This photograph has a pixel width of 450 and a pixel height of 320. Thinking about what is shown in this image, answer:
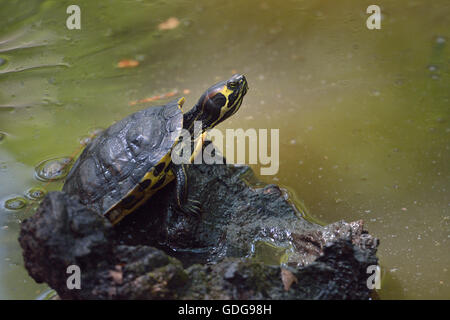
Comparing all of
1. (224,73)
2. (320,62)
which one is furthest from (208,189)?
(320,62)

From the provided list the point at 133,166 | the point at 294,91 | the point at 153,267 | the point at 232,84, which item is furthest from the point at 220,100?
the point at 153,267

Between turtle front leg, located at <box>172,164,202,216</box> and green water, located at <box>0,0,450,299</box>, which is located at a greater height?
green water, located at <box>0,0,450,299</box>

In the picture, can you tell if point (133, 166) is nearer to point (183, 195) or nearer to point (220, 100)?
point (183, 195)

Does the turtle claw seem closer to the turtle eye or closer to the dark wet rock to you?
the dark wet rock

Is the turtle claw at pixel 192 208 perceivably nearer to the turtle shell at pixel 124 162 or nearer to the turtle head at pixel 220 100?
the turtle shell at pixel 124 162

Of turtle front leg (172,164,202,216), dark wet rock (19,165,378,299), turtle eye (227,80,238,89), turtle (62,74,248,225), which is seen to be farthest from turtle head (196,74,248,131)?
dark wet rock (19,165,378,299)

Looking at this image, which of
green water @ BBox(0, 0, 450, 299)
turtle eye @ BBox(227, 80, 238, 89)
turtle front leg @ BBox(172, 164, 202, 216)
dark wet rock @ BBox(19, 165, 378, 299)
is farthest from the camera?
turtle eye @ BBox(227, 80, 238, 89)

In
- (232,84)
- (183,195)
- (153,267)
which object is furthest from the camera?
(232,84)
